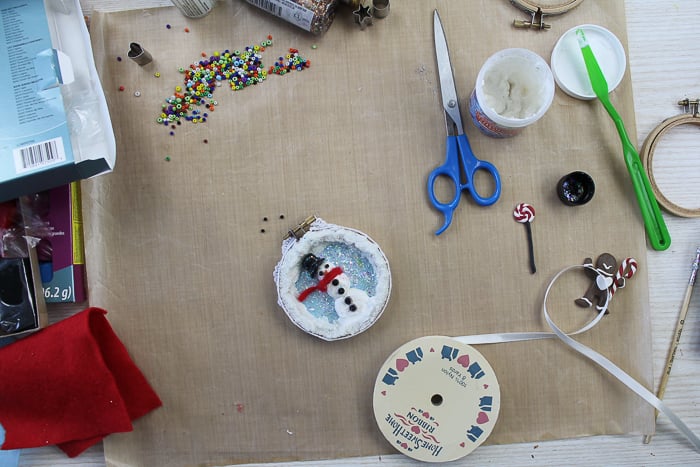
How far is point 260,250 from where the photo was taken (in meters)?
0.77

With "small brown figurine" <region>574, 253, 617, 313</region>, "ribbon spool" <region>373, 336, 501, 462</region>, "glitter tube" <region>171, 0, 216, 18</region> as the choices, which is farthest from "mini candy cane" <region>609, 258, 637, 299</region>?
"glitter tube" <region>171, 0, 216, 18</region>

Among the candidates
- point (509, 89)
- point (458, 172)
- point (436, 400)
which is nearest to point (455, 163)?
point (458, 172)

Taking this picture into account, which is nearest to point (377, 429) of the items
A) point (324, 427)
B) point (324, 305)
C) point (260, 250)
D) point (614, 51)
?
point (324, 427)

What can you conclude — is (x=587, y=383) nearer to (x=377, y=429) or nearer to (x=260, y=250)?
(x=377, y=429)

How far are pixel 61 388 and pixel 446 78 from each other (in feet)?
2.45

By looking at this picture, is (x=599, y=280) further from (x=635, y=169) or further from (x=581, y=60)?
(x=581, y=60)

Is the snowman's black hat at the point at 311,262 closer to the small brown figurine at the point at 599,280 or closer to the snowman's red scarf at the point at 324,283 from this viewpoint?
the snowman's red scarf at the point at 324,283

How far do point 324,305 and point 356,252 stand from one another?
10 cm

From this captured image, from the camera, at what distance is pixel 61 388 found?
28.5 inches

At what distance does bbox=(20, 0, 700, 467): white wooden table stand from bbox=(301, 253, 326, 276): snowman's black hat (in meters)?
0.31

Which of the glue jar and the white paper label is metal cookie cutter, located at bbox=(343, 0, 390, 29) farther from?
the glue jar

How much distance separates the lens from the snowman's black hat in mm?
742

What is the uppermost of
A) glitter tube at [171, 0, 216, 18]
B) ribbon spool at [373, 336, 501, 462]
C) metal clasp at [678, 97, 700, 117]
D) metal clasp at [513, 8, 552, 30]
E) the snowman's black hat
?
glitter tube at [171, 0, 216, 18]

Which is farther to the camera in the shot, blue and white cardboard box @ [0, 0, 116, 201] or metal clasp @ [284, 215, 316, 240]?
metal clasp @ [284, 215, 316, 240]
